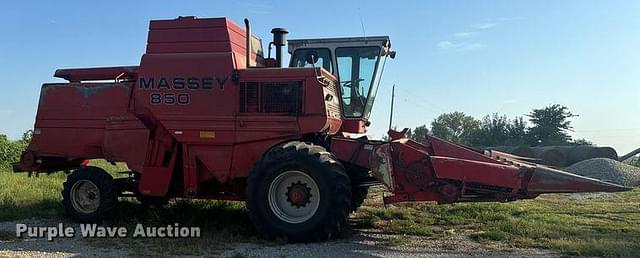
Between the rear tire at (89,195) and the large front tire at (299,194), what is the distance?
266 centimetres

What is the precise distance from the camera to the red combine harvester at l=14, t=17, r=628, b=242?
8.09 meters

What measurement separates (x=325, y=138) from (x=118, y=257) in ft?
11.4

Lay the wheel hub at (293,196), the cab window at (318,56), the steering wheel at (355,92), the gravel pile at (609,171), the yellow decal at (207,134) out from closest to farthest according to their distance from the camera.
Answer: the wheel hub at (293,196), the yellow decal at (207,134), the steering wheel at (355,92), the cab window at (318,56), the gravel pile at (609,171)

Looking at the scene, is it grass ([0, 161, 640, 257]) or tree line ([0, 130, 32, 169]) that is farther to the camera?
tree line ([0, 130, 32, 169])

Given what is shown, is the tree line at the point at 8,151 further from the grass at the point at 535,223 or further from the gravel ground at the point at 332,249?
the grass at the point at 535,223

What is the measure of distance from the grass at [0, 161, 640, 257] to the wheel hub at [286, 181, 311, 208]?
83 cm

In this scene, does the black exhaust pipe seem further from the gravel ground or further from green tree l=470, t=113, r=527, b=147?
green tree l=470, t=113, r=527, b=147

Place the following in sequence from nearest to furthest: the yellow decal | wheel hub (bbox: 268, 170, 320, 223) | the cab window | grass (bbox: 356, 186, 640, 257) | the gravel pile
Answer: grass (bbox: 356, 186, 640, 257), wheel hub (bbox: 268, 170, 320, 223), the yellow decal, the cab window, the gravel pile

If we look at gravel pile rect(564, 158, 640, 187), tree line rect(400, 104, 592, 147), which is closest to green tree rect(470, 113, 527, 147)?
tree line rect(400, 104, 592, 147)

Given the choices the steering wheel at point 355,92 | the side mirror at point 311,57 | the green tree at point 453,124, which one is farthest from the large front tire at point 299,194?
the green tree at point 453,124

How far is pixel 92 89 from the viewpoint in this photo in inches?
395

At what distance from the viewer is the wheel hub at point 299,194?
8.35 meters

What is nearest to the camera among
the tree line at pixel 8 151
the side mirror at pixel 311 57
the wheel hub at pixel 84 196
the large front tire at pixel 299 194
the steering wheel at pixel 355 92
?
the large front tire at pixel 299 194

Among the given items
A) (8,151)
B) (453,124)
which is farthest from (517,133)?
(8,151)
